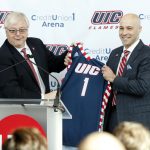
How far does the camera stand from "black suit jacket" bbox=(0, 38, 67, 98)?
13.9ft

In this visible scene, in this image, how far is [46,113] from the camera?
3.07 metres

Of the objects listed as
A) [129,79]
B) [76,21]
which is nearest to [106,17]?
[76,21]

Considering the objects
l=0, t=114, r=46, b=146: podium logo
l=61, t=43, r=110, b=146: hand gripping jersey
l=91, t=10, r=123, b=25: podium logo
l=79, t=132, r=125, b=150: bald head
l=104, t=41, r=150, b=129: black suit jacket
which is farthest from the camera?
l=91, t=10, r=123, b=25: podium logo

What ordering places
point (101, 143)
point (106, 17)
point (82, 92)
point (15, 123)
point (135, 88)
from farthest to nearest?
point (106, 17) < point (82, 92) < point (135, 88) < point (15, 123) < point (101, 143)

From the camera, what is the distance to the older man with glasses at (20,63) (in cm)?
427

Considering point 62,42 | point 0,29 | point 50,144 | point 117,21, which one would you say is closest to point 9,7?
point 0,29

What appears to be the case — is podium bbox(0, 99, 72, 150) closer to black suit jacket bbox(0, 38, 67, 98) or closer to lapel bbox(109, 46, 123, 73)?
black suit jacket bbox(0, 38, 67, 98)

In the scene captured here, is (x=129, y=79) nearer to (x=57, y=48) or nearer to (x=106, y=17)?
(x=106, y=17)

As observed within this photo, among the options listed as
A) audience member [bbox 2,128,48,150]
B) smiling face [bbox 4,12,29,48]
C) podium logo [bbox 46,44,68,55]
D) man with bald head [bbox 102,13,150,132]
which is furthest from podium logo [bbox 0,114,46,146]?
podium logo [bbox 46,44,68,55]

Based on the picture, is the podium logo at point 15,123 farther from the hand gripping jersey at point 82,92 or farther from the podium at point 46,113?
the hand gripping jersey at point 82,92

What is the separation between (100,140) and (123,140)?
13 cm

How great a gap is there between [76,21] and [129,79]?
1.06 m

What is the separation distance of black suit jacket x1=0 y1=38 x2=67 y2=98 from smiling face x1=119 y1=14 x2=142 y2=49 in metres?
0.56

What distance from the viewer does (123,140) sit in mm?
1917
